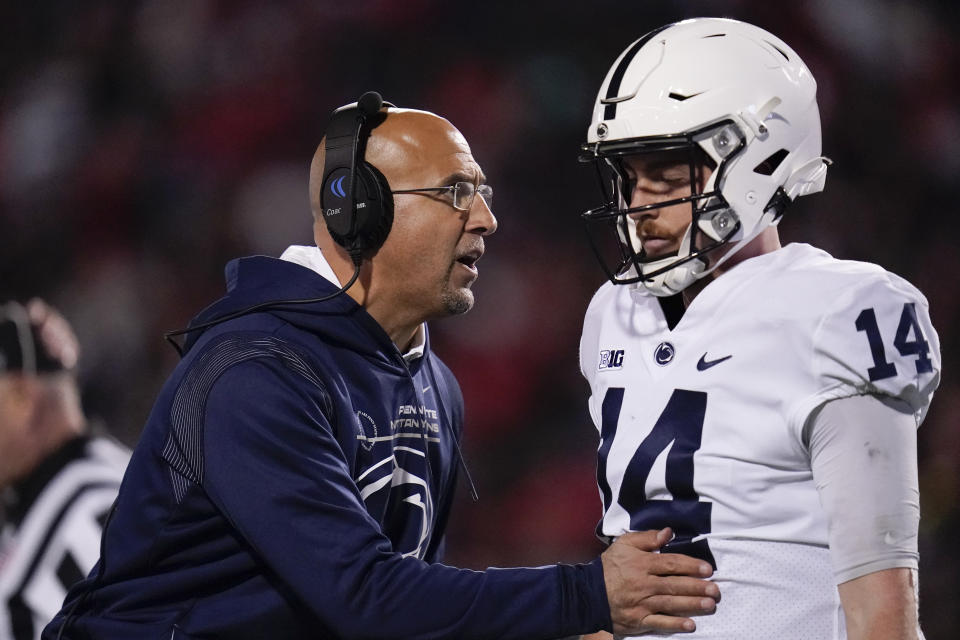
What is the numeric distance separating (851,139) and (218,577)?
2.70 metres

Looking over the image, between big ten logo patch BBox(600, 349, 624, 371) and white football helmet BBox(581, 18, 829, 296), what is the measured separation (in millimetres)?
101

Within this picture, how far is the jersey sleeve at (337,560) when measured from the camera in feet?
4.66

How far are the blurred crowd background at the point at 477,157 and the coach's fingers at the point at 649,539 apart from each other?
196 cm

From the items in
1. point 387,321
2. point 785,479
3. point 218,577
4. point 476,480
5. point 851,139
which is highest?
point 851,139

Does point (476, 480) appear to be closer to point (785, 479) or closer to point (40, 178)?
point (40, 178)

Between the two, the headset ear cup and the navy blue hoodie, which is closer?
the navy blue hoodie

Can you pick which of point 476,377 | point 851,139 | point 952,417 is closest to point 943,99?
point 851,139

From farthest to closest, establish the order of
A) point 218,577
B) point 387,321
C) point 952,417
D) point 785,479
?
point 952,417 < point 387,321 < point 218,577 < point 785,479

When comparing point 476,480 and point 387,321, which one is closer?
point 387,321

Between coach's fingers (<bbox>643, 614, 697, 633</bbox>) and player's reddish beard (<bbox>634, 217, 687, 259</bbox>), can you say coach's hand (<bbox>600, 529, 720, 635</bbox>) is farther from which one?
player's reddish beard (<bbox>634, 217, 687, 259</bbox>)

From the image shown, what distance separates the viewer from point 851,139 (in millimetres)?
3457

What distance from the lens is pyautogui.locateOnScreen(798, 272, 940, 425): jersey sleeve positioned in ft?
3.59

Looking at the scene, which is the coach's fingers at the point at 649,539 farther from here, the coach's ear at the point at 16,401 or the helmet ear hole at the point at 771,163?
the coach's ear at the point at 16,401

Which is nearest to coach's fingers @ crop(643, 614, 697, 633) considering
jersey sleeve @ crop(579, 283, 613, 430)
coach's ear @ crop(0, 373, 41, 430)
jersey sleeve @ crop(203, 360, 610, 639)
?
jersey sleeve @ crop(203, 360, 610, 639)
